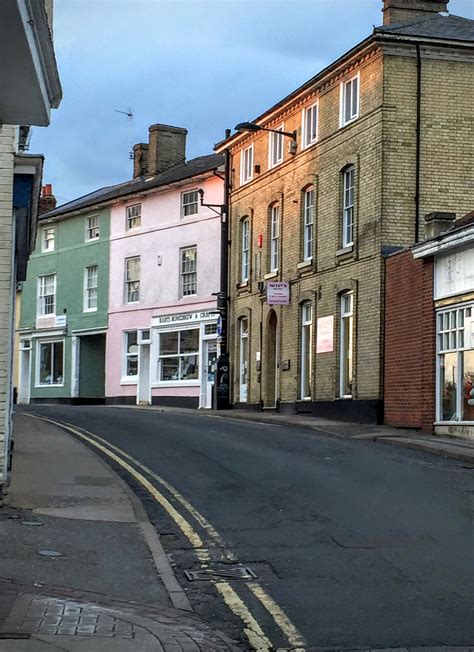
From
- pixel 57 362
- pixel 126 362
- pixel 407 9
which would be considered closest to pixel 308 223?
pixel 407 9

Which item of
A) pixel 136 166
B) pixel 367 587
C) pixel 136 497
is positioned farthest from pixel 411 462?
pixel 136 166

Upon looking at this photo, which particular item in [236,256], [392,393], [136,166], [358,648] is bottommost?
[358,648]

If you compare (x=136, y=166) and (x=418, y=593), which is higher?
(x=136, y=166)

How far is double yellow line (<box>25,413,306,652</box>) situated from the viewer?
7.45m

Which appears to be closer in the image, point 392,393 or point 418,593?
point 418,593

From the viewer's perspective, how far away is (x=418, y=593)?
341 inches

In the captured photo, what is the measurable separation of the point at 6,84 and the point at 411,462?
41.8ft

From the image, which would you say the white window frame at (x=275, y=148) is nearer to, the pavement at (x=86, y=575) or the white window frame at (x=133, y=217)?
the white window frame at (x=133, y=217)

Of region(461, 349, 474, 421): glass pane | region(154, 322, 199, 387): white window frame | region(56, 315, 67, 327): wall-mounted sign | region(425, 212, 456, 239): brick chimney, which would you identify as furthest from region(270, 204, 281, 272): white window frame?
region(56, 315, 67, 327): wall-mounted sign

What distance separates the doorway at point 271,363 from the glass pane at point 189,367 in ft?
20.3

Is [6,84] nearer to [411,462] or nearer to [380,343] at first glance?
[411,462]

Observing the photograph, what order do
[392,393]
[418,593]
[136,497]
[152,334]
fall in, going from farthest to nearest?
[152,334]
[392,393]
[136,497]
[418,593]

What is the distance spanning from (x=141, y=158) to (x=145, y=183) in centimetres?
413

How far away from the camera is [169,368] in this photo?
4244 centimetres
